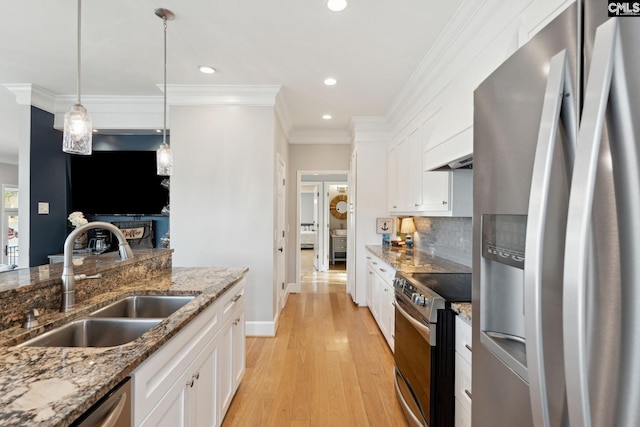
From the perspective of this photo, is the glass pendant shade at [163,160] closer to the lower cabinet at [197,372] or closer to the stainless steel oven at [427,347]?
the lower cabinet at [197,372]

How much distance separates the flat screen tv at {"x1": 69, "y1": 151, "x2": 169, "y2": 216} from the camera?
4227mm

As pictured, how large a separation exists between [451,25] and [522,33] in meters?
0.84

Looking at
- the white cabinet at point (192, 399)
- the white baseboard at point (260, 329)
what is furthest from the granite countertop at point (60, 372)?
the white baseboard at point (260, 329)

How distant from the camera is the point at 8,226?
23.1 ft

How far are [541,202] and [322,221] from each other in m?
6.48

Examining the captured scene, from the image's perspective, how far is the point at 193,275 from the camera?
2.27 metres

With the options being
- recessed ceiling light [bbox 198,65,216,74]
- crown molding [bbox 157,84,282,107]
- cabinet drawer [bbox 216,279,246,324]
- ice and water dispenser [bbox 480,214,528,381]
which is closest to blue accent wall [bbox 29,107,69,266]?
crown molding [bbox 157,84,282,107]

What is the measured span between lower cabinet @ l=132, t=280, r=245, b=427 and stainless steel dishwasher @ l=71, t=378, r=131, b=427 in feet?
0.15

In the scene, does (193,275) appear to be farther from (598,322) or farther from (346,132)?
(346,132)

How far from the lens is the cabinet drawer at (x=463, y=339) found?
1.45 meters

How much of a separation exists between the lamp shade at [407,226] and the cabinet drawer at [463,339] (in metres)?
2.70

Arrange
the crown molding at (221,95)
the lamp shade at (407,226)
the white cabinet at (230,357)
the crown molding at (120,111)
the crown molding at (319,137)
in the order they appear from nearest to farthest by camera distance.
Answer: the white cabinet at (230,357) → the crown molding at (221,95) → the crown molding at (120,111) → the lamp shade at (407,226) → the crown molding at (319,137)

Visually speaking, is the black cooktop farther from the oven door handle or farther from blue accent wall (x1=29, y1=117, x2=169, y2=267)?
blue accent wall (x1=29, y1=117, x2=169, y2=267)

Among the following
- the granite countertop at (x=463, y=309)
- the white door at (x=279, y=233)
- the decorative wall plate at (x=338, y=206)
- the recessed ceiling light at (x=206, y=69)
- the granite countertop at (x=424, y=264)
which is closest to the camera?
the granite countertop at (x=463, y=309)
